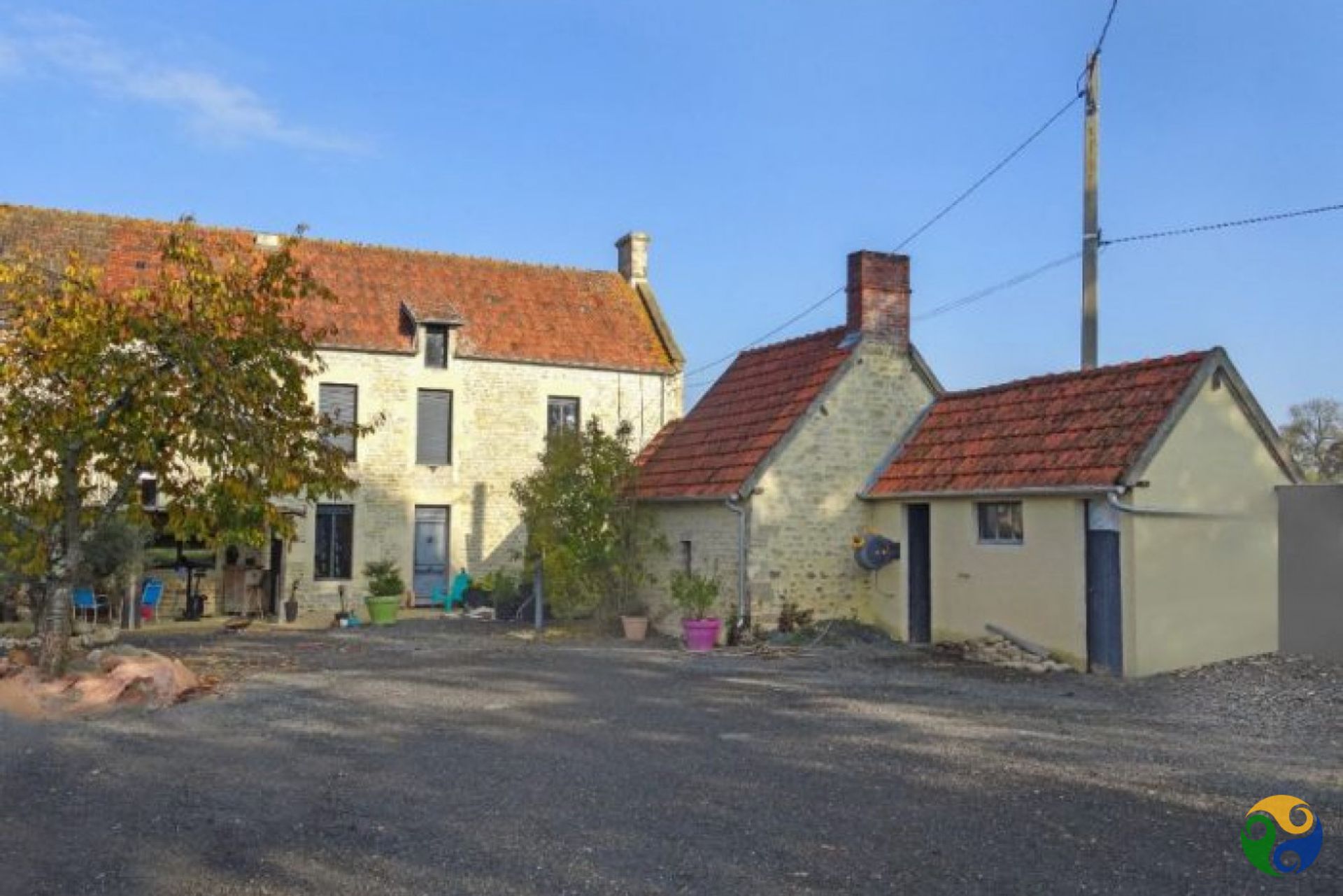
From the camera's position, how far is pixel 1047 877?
20.8ft

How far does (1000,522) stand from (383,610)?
495 inches

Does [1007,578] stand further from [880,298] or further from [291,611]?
[291,611]

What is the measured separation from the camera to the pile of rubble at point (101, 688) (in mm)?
12188

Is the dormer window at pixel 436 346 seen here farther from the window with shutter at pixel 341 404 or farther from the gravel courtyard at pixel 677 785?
the gravel courtyard at pixel 677 785

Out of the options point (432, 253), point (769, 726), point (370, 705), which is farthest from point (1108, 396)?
point (432, 253)

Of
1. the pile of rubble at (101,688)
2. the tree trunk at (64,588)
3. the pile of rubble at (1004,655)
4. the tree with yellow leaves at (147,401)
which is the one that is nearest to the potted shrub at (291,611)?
the tree with yellow leaves at (147,401)

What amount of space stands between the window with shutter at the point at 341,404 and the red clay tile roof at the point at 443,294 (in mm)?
972

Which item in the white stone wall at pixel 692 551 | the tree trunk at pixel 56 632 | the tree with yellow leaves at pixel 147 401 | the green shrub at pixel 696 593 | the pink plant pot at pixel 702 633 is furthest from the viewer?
the white stone wall at pixel 692 551

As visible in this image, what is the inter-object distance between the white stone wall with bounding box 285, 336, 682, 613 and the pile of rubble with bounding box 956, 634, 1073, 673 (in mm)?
12551

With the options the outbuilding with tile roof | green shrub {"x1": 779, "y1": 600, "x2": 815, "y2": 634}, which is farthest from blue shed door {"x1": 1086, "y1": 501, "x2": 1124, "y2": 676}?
green shrub {"x1": 779, "y1": 600, "x2": 815, "y2": 634}

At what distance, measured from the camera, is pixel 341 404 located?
2552cm

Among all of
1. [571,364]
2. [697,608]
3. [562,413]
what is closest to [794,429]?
[697,608]

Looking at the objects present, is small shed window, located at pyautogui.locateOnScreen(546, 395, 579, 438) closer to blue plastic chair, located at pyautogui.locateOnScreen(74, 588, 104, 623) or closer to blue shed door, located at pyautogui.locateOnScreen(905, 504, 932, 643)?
blue plastic chair, located at pyautogui.locateOnScreen(74, 588, 104, 623)

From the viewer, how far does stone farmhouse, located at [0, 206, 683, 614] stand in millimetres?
25172
